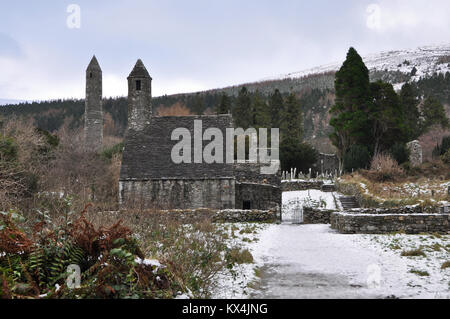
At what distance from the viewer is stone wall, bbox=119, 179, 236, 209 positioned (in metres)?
25.9

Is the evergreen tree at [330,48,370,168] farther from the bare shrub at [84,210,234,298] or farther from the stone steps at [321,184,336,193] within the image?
the bare shrub at [84,210,234,298]

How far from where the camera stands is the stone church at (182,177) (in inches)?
1023

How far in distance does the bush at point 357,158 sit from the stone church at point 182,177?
35.9 feet

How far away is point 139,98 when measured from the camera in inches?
1226

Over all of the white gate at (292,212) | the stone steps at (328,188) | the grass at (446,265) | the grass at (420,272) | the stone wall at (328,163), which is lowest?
the white gate at (292,212)

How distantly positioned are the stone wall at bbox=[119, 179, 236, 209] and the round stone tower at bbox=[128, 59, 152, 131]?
17.7ft

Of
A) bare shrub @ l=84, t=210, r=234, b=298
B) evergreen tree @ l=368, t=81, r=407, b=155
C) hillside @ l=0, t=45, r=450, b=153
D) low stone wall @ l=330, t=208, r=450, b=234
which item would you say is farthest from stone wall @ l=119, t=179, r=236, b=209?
hillside @ l=0, t=45, r=450, b=153

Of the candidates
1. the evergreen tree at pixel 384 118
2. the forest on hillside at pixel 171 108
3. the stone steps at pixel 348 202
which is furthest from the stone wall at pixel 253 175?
the forest on hillside at pixel 171 108

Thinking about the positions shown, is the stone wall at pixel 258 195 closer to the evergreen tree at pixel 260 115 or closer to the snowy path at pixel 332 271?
the snowy path at pixel 332 271

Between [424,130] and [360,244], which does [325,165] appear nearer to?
[424,130]

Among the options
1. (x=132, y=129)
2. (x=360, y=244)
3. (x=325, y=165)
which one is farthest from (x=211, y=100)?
(x=360, y=244)

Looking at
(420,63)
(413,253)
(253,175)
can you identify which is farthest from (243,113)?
(420,63)

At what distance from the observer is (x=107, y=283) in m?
5.95
